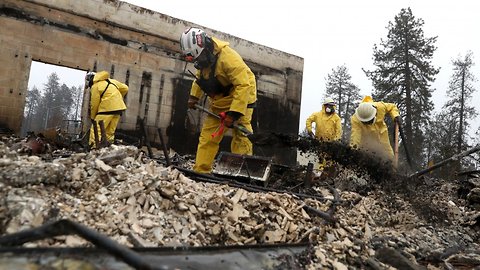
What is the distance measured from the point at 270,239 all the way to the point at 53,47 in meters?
7.69

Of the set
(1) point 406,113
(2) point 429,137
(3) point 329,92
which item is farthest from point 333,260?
(3) point 329,92

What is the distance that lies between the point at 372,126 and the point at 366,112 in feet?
1.18

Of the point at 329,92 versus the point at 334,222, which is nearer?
the point at 334,222

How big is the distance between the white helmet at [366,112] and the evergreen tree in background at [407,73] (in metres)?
15.2

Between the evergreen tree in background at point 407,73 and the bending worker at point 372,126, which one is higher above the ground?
the evergreen tree in background at point 407,73

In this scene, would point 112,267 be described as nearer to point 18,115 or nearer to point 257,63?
point 18,115

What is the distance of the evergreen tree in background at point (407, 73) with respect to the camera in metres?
22.1

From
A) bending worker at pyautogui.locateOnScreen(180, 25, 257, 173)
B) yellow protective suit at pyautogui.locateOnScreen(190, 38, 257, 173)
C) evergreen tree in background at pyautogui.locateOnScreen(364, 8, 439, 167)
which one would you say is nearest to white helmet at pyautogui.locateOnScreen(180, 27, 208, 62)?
bending worker at pyautogui.locateOnScreen(180, 25, 257, 173)

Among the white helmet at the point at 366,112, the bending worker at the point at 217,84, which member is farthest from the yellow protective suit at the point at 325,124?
the bending worker at the point at 217,84

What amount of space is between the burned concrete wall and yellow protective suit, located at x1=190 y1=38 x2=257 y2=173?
3.68 m

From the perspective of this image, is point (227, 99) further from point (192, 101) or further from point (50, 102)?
point (50, 102)

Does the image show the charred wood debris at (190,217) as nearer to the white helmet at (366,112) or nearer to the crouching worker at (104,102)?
the crouching worker at (104,102)

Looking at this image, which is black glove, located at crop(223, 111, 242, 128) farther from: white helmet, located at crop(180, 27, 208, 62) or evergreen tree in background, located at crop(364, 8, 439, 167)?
evergreen tree in background, located at crop(364, 8, 439, 167)

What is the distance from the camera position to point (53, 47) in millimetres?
8602
